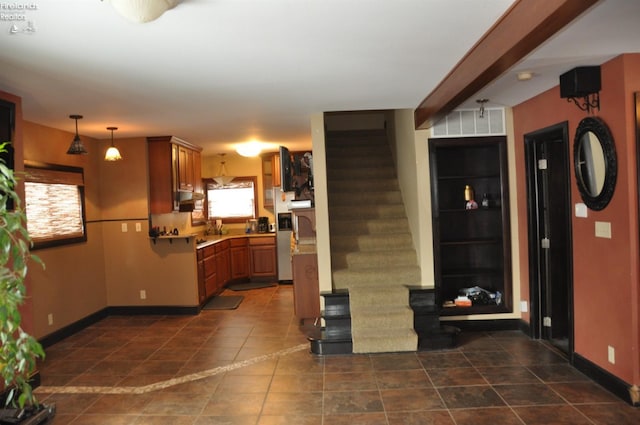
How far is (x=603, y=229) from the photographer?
331cm

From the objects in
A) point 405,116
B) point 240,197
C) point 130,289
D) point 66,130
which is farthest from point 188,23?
point 240,197

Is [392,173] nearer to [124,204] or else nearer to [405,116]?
[405,116]

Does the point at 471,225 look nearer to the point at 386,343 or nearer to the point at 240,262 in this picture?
the point at 386,343

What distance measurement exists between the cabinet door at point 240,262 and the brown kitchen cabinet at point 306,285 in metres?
2.91

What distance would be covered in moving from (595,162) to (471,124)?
1.63 meters

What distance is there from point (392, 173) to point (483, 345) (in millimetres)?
2919

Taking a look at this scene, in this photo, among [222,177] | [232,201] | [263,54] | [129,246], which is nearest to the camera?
[263,54]

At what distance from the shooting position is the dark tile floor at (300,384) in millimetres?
3076

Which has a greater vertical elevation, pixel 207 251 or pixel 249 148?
pixel 249 148

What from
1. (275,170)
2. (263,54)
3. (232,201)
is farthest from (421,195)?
(232,201)

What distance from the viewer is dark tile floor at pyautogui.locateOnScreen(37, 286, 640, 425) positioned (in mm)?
3076

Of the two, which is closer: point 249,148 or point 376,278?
point 376,278

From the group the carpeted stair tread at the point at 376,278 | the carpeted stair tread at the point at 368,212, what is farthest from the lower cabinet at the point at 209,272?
the carpeted stair tread at the point at 376,278

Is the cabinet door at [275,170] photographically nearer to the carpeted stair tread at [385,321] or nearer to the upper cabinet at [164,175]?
the upper cabinet at [164,175]
